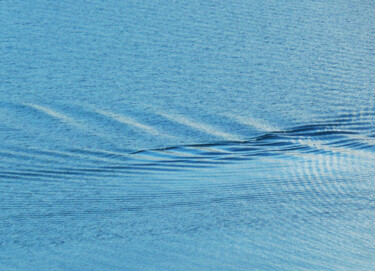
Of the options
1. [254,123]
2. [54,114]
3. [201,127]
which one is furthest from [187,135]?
[54,114]

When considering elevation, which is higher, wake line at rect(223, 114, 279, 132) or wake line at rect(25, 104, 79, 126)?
wake line at rect(223, 114, 279, 132)

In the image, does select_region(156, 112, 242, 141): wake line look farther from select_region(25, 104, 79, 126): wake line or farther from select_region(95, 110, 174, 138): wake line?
select_region(25, 104, 79, 126): wake line

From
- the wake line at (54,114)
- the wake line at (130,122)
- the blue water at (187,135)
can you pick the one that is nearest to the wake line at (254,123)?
the blue water at (187,135)

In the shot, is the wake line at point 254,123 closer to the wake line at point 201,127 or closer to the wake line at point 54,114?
the wake line at point 201,127

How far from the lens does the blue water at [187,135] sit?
2.56 feet

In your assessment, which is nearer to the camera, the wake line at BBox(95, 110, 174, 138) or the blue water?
the blue water

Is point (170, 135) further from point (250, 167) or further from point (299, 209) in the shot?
point (299, 209)

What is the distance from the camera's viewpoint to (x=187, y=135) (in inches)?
44.0

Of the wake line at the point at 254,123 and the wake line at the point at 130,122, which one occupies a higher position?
the wake line at the point at 254,123

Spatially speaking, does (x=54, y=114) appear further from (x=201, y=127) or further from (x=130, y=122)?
(x=201, y=127)

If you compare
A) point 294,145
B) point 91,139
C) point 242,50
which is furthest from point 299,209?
point 242,50

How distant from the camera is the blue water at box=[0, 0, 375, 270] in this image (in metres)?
0.78

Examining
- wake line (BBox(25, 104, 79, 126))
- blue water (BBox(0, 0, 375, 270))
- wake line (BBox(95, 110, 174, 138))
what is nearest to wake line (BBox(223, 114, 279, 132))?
blue water (BBox(0, 0, 375, 270))

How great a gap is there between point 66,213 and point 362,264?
408 millimetres
